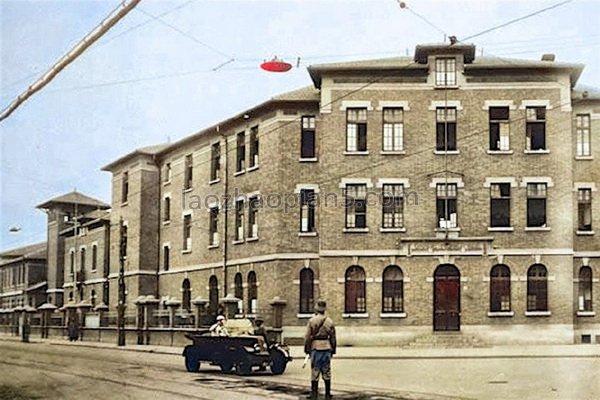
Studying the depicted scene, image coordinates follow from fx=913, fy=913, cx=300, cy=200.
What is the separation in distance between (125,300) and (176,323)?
343 centimetres

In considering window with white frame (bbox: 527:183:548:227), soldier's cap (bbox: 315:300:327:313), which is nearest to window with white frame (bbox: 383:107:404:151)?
window with white frame (bbox: 527:183:548:227)

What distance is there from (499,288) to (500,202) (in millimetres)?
3518

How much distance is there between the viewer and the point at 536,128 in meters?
22.5

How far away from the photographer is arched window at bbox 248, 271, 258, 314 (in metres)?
16.7

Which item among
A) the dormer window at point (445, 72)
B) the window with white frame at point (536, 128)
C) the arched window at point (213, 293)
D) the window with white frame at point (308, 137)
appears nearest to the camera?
the window with white frame at point (308, 137)

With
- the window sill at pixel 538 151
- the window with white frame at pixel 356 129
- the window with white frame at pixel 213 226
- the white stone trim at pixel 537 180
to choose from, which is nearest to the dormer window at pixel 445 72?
the window with white frame at pixel 356 129

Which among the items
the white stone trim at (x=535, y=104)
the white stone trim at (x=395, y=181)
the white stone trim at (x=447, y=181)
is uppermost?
the white stone trim at (x=535, y=104)

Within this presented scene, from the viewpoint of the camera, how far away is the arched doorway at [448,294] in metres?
24.1

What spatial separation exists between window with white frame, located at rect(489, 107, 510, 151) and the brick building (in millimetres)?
58

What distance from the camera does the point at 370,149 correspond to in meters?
20.8

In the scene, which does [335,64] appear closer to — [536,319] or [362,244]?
[362,244]

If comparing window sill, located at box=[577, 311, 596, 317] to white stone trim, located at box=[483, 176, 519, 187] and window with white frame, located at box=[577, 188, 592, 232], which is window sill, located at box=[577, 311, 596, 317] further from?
white stone trim, located at box=[483, 176, 519, 187]

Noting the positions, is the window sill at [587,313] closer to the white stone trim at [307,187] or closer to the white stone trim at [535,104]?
the white stone trim at [535,104]

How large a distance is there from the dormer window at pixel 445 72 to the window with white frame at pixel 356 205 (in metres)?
2.86
